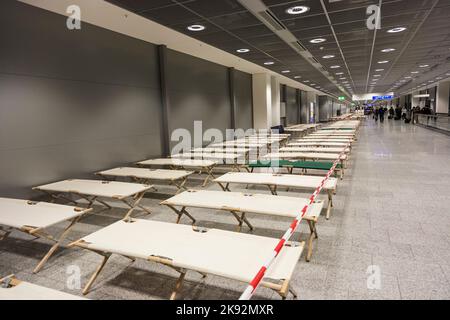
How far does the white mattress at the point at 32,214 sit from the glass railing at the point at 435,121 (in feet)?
54.5

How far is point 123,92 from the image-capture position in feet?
22.7

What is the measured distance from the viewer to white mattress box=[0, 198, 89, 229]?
3.12m

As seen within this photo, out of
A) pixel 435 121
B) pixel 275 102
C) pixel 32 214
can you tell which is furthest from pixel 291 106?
pixel 32 214

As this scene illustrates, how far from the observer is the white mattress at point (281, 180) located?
13.9 feet

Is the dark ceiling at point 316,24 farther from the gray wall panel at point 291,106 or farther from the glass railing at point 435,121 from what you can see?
the gray wall panel at point 291,106

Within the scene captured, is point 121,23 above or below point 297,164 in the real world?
above

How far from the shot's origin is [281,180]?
180 inches

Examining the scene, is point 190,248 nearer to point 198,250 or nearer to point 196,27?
point 198,250

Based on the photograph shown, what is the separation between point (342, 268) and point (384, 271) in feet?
1.18

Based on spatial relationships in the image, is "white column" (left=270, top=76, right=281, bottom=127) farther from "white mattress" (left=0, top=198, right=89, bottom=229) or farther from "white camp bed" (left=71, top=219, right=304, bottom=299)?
"white camp bed" (left=71, top=219, right=304, bottom=299)
